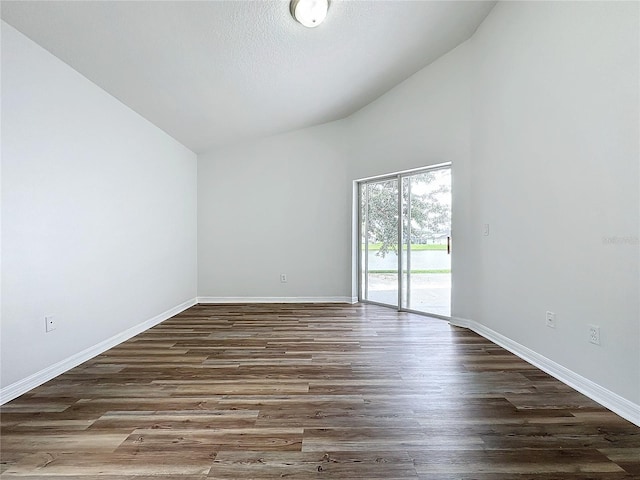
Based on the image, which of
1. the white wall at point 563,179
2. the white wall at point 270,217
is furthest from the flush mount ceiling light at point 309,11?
the white wall at point 270,217

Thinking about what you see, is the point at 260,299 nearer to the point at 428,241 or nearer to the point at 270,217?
the point at 270,217

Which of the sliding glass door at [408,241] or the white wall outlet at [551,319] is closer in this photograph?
the white wall outlet at [551,319]

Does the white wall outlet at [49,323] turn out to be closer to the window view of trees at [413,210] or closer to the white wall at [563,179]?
the white wall at [563,179]

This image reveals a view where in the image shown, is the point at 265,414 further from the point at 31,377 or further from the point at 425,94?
the point at 425,94

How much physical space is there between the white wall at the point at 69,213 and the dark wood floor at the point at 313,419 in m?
0.40

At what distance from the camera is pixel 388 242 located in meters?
5.11

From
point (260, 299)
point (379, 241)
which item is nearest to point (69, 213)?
point (260, 299)

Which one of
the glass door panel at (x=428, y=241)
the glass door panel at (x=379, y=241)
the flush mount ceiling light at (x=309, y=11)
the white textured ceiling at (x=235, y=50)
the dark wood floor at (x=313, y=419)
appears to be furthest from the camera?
the glass door panel at (x=379, y=241)

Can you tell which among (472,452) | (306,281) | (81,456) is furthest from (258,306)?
(472,452)

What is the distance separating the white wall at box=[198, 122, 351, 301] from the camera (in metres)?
5.58

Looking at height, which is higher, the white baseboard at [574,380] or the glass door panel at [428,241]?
the glass door panel at [428,241]

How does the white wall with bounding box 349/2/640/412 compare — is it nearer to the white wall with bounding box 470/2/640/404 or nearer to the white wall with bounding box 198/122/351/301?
the white wall with bounding box 470/2/640/404

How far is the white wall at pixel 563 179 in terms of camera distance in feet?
6.72

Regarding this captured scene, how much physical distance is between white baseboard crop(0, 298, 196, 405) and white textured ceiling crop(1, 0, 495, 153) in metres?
2.38
